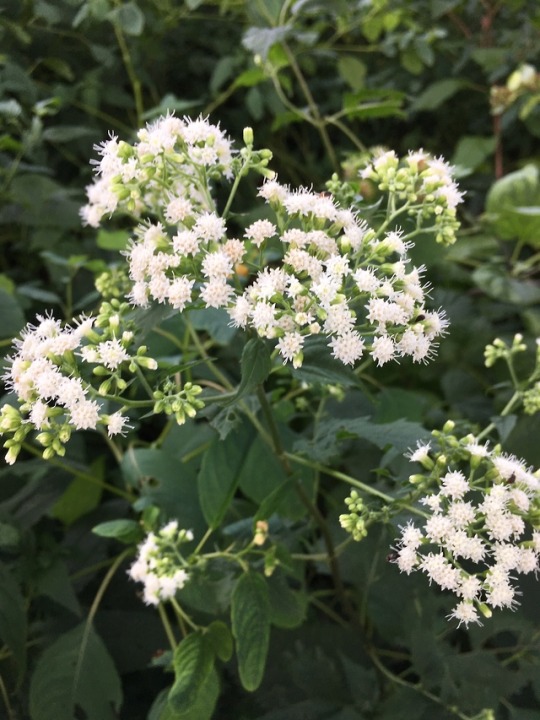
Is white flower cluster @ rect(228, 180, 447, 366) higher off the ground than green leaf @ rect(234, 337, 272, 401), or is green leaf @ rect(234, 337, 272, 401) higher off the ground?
white flower cluster @ rect(228, 180, 447, 366)

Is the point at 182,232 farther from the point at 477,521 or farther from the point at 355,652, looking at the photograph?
the point at 355,652

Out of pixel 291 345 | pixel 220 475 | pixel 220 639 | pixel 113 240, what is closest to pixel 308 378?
pixel 291 345

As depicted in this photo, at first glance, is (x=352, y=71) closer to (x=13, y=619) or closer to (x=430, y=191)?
(x=430, y=191)

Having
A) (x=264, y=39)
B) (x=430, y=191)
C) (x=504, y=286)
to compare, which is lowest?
(x=430, y=191)

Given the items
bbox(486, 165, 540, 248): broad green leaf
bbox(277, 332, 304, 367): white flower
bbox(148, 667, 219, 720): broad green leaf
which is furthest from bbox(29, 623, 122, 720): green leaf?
bbox(486, 165, 540, 248): broad green leaf

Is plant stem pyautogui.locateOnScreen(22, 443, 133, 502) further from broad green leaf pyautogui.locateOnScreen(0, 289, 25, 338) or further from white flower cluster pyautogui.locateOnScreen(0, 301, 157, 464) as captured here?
white flower cluster pyautogui.locateOnScreen(0, 301, 157, 464)

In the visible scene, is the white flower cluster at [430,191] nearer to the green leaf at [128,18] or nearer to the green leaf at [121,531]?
the green leaf at [121,531]

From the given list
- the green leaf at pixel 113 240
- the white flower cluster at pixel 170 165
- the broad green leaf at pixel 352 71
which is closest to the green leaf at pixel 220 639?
the white flower cluster at pixel 170 165
